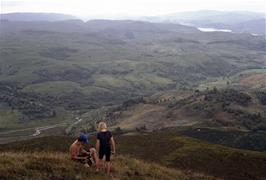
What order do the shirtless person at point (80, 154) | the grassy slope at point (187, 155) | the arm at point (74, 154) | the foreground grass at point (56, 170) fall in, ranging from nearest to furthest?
the foreground grass at point (56, 170), the shirtless person at point (80, 154), the arm at point (74, 154), the grassy slope at point (187, 155)

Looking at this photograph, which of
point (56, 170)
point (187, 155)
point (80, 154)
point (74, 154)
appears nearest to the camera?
point (56, 170)

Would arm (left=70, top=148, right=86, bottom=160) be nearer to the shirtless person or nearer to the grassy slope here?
the shirtless person

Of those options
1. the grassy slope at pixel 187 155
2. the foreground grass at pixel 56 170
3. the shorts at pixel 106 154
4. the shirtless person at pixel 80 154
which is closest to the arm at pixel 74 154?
the shirtless person at pixel 80 154

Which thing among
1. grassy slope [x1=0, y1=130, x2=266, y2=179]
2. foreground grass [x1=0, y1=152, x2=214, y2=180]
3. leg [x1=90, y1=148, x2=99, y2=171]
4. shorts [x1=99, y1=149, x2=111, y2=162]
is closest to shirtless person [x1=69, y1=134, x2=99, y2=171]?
leg [x1=90, y1=148, x2=99, y2=171]

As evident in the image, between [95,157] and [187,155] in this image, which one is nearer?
[95,157]

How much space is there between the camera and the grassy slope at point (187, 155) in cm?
5714

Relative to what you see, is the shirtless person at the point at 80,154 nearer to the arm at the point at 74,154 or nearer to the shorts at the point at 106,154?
the arm at the point at 74,154

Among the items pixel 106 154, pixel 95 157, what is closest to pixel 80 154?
pixel 95 157

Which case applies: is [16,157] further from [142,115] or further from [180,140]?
[142,115]

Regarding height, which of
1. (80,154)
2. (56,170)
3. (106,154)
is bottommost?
(80,154)

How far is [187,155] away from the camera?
66.8 m

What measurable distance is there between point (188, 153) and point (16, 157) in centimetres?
4315

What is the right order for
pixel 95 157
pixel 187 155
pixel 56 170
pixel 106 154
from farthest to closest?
pixel 187 155, pixel 95 157, pixel 106 154, pixel 56 170

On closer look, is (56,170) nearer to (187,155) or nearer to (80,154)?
(80,154)
